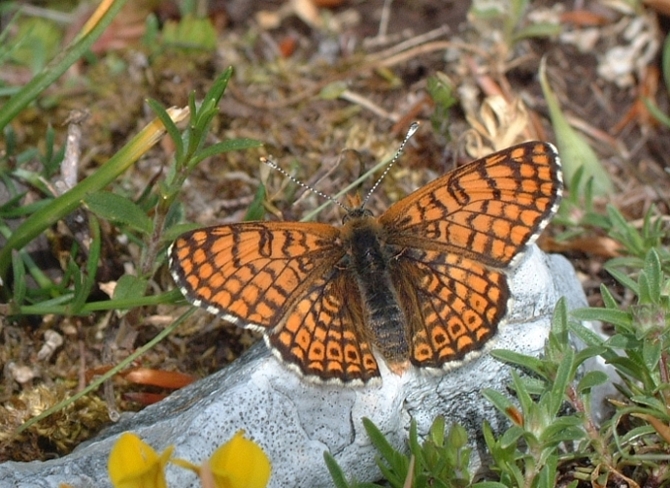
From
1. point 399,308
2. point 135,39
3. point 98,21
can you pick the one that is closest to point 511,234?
point 399,308

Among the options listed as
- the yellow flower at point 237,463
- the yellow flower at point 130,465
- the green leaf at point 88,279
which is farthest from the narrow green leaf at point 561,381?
the green leaf at point 88,279

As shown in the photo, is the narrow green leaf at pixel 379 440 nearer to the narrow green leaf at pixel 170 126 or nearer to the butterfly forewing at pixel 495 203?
the butterfly forewing at pixel 495 203

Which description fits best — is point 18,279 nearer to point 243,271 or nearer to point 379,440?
point 243,271

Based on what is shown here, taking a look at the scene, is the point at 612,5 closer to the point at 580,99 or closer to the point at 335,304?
the point at 580,99

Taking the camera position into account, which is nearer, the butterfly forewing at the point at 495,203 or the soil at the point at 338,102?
the butterfly forewing at the point at 495,203

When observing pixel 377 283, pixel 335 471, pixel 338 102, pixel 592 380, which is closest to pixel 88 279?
pixel 377 283
